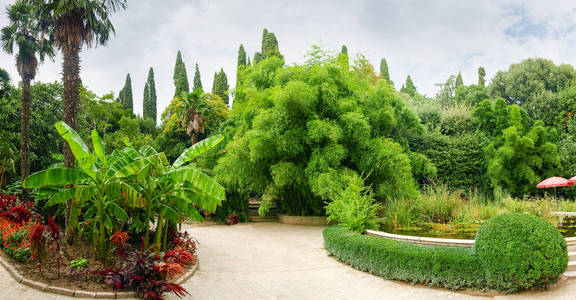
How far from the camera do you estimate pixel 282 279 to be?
648 cm

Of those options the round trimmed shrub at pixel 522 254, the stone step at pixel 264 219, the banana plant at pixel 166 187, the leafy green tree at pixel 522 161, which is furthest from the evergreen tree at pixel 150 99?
the round trimmed shrub at pixel 522 254

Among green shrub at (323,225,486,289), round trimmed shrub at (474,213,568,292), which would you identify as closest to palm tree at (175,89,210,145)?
green shrub at (323,225,486,289)

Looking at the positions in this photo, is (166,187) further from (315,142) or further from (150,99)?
(150,99)

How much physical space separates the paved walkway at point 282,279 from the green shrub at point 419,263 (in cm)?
16

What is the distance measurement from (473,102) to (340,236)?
3040cm

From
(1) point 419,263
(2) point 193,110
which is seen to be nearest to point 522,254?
(1) point 419,263

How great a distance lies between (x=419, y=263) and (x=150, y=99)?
42.5 metres

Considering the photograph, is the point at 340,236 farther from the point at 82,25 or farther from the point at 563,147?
the point at 563,147

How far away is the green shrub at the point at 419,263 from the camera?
554cm

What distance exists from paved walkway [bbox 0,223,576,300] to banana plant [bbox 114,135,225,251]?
1.27 m

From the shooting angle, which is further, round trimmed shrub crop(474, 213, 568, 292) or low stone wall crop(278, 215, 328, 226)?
low stone wall crop(278, 215, 328, 226)

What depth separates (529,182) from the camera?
17.2 metres

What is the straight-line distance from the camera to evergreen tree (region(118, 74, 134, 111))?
143ft

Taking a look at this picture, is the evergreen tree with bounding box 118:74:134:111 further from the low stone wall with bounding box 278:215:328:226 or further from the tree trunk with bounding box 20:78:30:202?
the low stone wall with bounding box 278:215:328:226
